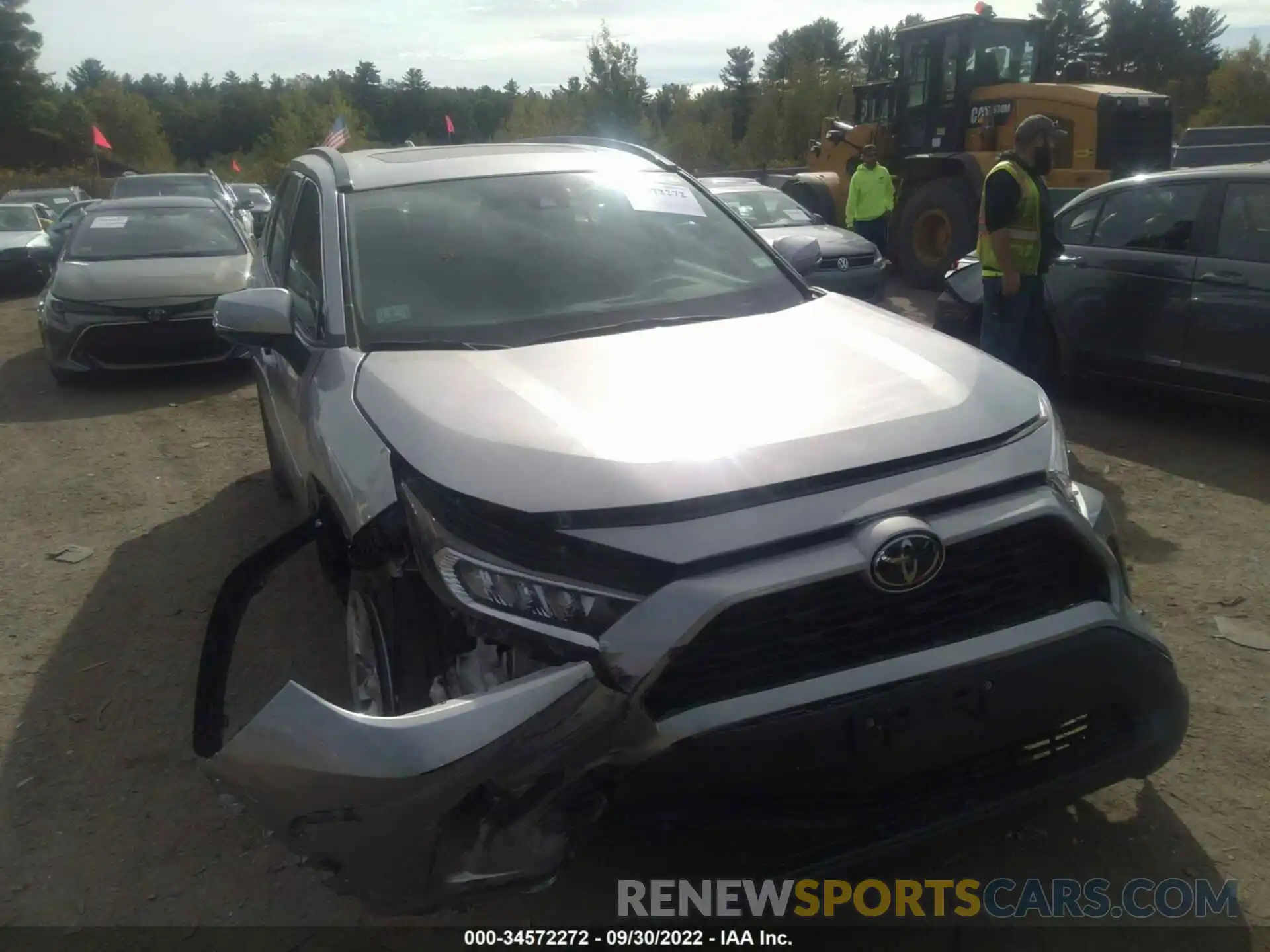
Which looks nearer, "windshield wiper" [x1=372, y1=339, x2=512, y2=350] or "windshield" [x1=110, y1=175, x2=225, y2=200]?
"windshield wiper" [x1=372, y1=339, x2=512, y2=350]

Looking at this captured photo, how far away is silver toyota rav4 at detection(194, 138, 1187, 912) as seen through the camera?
1.97m

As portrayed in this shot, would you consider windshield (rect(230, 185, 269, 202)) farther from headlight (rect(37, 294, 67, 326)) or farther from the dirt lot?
the dirt lot

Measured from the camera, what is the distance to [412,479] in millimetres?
2320

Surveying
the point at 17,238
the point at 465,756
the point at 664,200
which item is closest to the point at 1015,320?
the point at 664,200

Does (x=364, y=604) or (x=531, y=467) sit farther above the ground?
(x=531, y=467)

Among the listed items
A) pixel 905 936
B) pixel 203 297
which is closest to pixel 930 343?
pixel 905 936

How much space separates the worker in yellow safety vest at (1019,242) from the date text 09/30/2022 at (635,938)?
14.0ft

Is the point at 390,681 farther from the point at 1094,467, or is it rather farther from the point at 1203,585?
the point at 1094,467

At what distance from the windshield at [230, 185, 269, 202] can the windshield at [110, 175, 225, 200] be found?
219 inches

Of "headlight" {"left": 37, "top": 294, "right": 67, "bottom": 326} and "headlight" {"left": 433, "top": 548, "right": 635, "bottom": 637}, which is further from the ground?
"headlight" {"left": 433, "top": 548, "right": 635, "bottom": 637}

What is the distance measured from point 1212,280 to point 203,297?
23.6 feet

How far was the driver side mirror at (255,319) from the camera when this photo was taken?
3289mm

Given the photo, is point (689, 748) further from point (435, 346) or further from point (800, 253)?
point (800, 253)

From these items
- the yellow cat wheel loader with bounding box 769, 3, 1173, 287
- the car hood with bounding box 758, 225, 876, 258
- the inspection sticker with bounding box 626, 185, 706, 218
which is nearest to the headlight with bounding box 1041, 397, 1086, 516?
the inspection sticker with bounding box 626, 185, 706, 218
